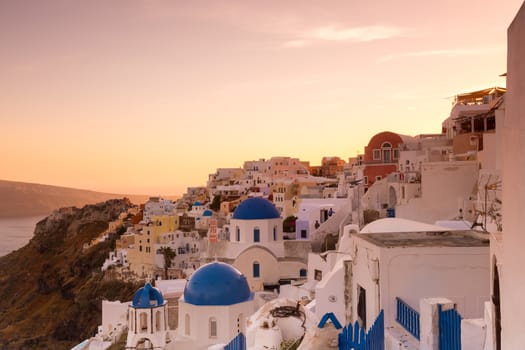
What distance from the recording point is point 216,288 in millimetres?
17625

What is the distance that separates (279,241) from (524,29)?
2269 cm

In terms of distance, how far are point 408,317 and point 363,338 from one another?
4.09ft

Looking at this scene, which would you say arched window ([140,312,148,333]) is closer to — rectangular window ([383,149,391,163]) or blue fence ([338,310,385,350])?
blue fence ([338,310,385,350])

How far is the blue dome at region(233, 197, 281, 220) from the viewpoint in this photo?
2483cm

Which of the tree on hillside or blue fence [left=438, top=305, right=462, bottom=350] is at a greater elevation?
blue fence [left=438, top=305, right=462, bottom=350]

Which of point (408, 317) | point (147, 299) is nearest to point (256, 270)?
point (147, 299)

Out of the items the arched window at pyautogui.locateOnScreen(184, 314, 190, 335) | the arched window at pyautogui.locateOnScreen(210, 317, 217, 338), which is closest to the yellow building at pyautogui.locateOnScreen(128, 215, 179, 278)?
the arched window at pyautogui.locateOnScreen(184, 314, 190, 335)

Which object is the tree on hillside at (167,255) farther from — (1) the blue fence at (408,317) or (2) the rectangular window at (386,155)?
(1) the blue fence at (408,317)

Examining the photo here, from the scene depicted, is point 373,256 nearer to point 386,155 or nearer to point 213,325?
point 213,325

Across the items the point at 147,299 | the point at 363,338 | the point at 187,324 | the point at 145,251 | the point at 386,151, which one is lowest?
the point at 145,251

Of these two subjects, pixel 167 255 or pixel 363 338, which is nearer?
pixel 363 338

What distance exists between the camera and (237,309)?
1762cm

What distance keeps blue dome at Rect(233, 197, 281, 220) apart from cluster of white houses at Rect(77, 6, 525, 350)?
53 mm

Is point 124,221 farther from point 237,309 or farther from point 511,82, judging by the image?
point 511,82
